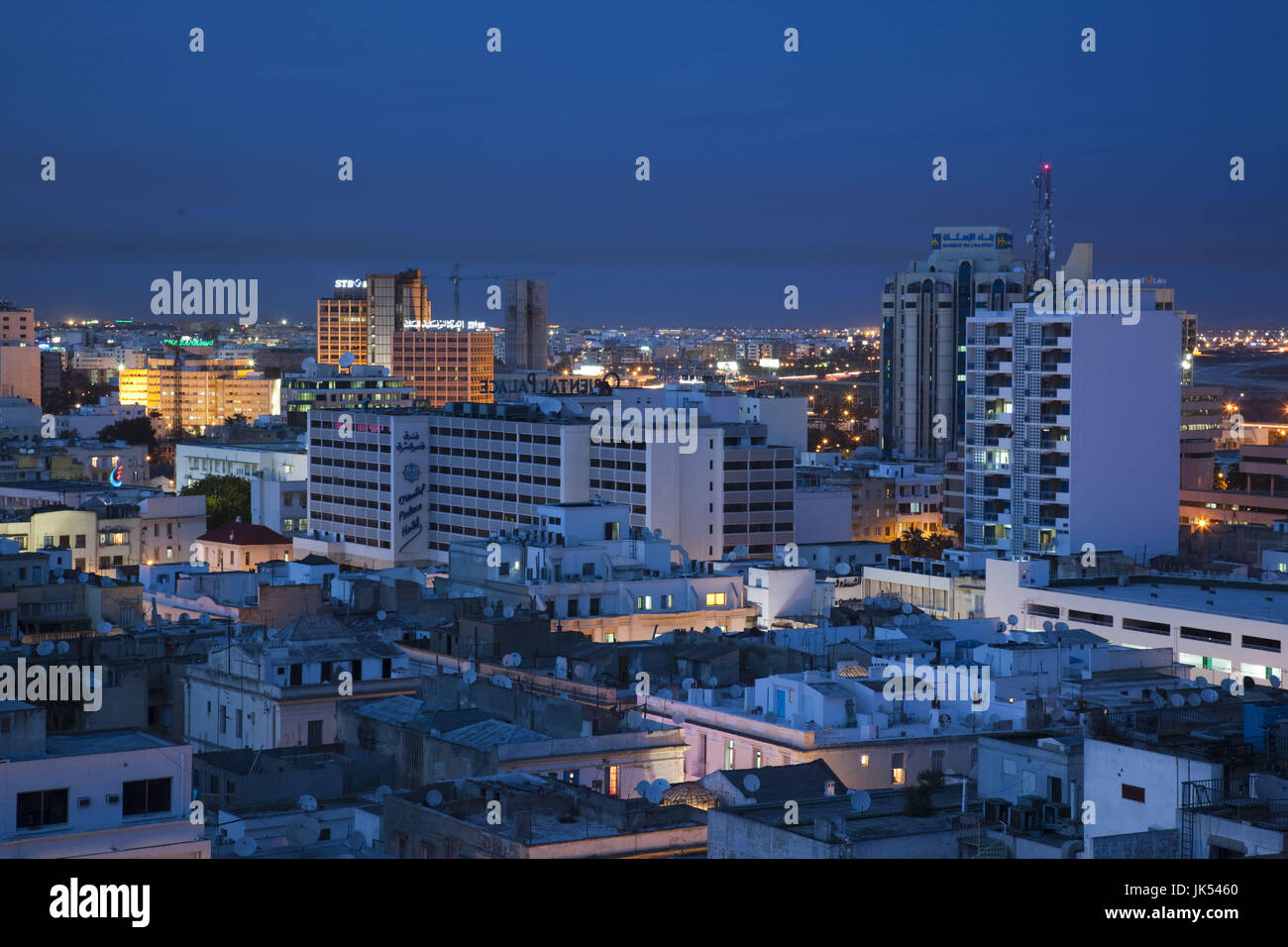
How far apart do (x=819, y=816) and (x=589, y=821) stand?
2.95 m

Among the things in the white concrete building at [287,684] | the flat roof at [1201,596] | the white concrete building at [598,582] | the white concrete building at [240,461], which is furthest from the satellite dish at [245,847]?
the white concrete building at [240,461]

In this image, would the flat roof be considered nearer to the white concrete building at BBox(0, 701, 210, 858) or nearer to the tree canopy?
the white concrete building at BBox(0, 701, 210, 858)

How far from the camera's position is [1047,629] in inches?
1443

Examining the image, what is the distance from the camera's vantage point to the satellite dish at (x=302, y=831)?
65.5 feet

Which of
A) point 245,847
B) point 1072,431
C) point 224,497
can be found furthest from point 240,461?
point 245,847

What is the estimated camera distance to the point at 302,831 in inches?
791

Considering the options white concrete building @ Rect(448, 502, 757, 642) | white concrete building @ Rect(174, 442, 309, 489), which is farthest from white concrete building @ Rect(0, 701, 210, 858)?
white concrete building @ Rect(174, 442, 309, 489)

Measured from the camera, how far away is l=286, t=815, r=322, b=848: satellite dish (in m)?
20.0

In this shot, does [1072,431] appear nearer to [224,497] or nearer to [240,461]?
[224,497]

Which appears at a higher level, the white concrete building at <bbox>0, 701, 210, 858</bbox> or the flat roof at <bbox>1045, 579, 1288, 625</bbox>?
the white concrete building at <bbox>0, 701, 210, 858</bbox>

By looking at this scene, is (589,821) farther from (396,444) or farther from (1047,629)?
(396,444)

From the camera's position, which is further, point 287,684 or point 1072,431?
point 1072,431

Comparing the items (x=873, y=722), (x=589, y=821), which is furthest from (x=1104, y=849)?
(x=873, y=722)
